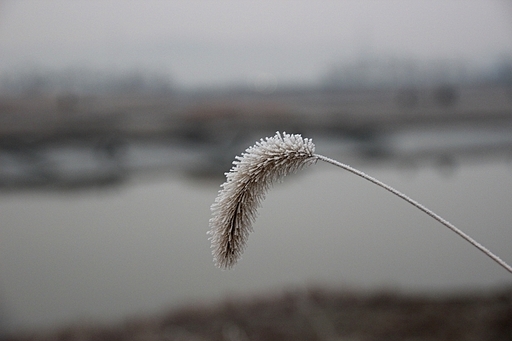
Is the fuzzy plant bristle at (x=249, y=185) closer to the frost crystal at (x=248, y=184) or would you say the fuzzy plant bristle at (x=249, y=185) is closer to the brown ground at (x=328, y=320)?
the frost crystal at (x=248, y=184)

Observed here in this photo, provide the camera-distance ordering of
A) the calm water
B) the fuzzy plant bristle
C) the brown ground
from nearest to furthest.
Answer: the fuzzy plant bristle < the brown ground < the calm water

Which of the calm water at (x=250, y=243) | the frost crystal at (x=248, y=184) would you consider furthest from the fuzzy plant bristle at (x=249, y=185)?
the calm water at (x=250, y=243)

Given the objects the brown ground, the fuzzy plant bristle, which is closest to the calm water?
the brown ground

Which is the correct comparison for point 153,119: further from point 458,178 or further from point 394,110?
point 458,178

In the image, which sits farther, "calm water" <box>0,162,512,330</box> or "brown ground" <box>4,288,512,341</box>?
"calm water" <box>0,162,512,330</box>

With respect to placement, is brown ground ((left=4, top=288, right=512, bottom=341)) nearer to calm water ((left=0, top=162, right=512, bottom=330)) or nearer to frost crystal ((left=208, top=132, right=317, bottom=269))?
calm water ((left=0, top=162, right=512, bottom=330))

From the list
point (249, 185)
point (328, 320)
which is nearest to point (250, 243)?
point (328, 320)

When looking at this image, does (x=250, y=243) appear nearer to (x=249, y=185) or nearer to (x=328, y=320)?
(x=328, y=320)
